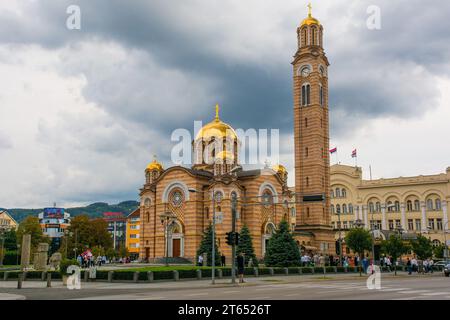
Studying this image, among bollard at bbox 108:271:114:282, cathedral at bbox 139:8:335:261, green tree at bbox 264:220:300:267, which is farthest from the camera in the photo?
cathedral at bbox 139:8:335:261

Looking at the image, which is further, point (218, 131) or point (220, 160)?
point (218, 131)

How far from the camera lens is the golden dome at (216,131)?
238ft

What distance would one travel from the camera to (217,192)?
61406 millimetres

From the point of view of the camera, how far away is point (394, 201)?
8600cm

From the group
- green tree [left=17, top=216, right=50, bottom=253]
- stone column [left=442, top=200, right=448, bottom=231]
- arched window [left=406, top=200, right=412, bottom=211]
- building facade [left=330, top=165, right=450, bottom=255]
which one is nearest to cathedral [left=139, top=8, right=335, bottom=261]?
building facade [left=330, top=165, right=450, bottom=255]

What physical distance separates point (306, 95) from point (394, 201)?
28.4 m

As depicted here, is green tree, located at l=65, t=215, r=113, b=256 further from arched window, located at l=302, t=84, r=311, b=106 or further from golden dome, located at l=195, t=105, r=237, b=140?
arched window, located at l=302, t=84, r=311, b=106

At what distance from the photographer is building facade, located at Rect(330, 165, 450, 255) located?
80.2 m
